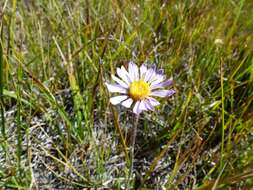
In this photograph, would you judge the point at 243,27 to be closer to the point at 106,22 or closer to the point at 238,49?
the point at 238,49

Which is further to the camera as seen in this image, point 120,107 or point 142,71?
point 120,107

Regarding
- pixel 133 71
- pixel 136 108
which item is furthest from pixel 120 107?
pixel 136 108

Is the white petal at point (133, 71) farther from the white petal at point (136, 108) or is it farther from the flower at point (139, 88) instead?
the white petal at point (136, 108)

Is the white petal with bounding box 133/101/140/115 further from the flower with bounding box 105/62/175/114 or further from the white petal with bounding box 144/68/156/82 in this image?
the white petal with bounding box 144/68/156/82

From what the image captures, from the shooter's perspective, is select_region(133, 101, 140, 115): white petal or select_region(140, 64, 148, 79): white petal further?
select_region(140, 64, 148, 79): white petal

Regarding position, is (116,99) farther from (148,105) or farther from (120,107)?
(120,107)

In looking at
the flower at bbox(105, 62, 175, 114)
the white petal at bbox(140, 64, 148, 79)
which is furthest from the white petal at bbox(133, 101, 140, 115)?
the white petal at bbox(140, 64, 148, 79)
